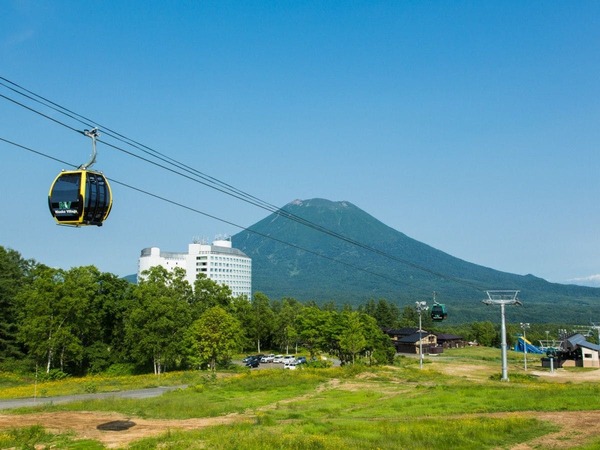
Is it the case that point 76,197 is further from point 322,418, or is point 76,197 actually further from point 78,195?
point 322,418

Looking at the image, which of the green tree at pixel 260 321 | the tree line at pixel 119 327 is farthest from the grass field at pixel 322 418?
the green tree at pixel 260 321

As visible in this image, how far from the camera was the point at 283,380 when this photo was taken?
50.1m

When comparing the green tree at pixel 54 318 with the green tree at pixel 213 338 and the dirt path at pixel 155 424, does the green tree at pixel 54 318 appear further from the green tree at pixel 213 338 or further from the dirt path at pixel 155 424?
the dirt path at pixel 155 424

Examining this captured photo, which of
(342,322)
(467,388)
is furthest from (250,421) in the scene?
(342,322)

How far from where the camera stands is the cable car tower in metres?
19.5

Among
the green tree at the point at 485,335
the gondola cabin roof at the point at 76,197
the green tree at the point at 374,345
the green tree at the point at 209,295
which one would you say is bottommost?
the green tree at the point at 485,335

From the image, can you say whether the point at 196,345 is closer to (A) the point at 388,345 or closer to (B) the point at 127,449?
(A) the point at 388,345

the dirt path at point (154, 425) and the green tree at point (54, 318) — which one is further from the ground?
the green tree at point (54, 318)

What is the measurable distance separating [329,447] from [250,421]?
8.48 m

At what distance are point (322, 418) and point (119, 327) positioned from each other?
5041cm

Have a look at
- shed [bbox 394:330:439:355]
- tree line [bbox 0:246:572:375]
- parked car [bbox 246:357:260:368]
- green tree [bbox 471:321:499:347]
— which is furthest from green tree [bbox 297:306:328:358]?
green tree [bbox 471:321:499:347]

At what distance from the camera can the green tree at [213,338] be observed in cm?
6694

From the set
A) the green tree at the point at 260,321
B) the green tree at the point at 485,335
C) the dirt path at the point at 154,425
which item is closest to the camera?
the dirt path at the point at 154,425

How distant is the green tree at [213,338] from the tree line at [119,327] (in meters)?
0.12
